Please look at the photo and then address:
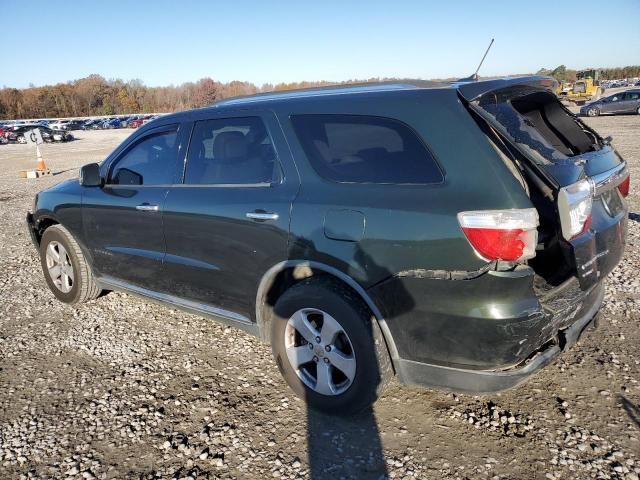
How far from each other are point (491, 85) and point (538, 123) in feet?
2.10

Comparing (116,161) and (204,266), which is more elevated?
(116,161)

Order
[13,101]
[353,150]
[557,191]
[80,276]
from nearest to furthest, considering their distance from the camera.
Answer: [557,191]
[353,150]
[80,276]
[13,101]

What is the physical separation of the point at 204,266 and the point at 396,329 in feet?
4.84

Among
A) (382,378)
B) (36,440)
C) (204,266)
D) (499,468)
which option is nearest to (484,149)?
(382,378)

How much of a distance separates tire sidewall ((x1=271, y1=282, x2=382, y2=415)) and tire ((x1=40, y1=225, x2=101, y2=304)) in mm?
2404

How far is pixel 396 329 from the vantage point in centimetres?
246

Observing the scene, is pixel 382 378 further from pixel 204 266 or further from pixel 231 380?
pixel 204 266

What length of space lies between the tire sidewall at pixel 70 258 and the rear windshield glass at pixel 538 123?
3.73 meters

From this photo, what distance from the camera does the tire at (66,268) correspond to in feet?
14.2

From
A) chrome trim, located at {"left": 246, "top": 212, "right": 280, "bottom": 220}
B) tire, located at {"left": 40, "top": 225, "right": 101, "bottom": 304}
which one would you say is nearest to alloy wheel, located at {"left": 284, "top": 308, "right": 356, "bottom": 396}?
chrome trim, located at {"left": 246, "top": 212, "right": 280, "bottom": 220}

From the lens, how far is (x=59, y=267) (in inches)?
179

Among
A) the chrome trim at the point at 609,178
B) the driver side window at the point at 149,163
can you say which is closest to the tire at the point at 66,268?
the driver side window at the point at 149,163

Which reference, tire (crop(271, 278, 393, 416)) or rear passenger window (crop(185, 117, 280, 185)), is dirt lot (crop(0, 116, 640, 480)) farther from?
rear passenger window (crop(185, 117, 280, 185))

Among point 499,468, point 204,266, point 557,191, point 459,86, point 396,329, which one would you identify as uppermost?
point 459,86
